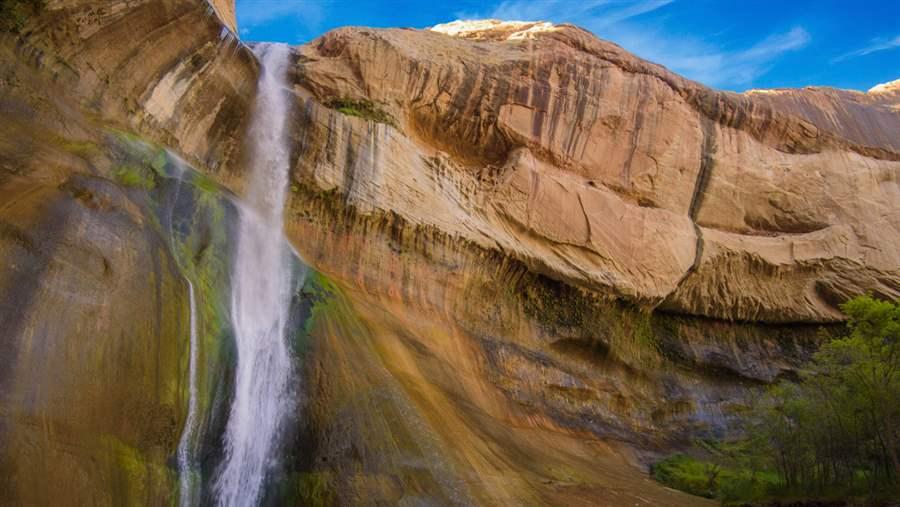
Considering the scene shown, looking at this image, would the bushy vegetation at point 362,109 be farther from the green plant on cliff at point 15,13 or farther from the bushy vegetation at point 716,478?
the bushy vegetation at point 716,478

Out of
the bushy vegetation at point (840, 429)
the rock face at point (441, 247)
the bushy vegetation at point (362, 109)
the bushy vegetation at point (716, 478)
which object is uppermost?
the bushy vegetation at point (362, 109)

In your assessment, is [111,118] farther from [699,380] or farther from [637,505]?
[699,380]

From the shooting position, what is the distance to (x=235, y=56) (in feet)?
52.7

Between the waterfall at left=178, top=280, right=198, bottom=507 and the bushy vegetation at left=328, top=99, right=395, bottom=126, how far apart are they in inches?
348

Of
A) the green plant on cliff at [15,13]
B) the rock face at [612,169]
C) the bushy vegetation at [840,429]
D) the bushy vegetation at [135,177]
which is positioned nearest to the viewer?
the bushy vegetation at [135,177]

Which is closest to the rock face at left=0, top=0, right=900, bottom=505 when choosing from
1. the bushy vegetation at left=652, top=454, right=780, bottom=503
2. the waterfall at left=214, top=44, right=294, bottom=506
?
the waterfall at left=214, top=44, right=294, bottom=506

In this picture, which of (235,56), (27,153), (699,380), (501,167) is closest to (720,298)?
(699,380)

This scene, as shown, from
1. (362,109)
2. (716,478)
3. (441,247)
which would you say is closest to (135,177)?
(362,109)

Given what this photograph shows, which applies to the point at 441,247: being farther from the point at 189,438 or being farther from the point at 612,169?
the point at 189,438

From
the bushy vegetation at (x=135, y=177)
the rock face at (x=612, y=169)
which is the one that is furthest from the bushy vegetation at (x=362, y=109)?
the bushy vegetation at (x=135, y=177)

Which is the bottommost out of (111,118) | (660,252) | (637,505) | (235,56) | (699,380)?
(637,505)

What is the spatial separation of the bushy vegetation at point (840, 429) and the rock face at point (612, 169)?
699 cm

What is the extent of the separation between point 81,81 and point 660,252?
1570 centimetres

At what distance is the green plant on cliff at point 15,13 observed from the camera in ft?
39.0
